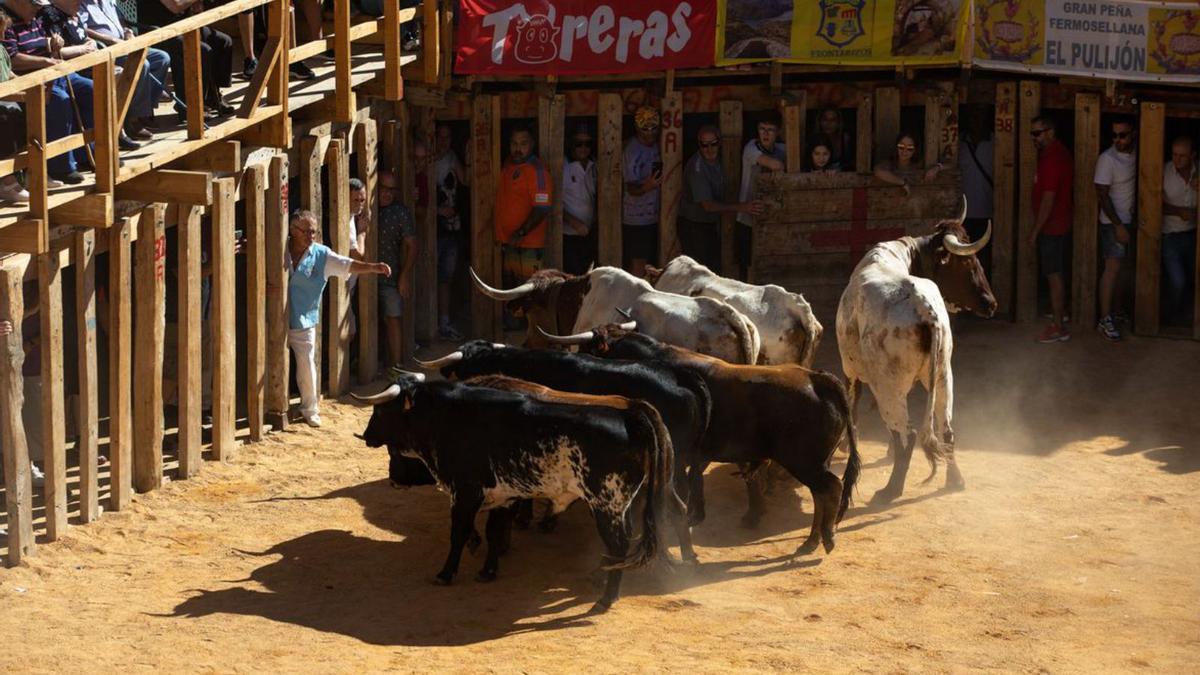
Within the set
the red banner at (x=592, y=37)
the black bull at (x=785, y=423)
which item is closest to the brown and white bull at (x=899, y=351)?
the black bull at (x=785, y=423)

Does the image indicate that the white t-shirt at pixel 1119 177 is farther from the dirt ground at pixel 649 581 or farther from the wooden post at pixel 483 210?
the wooden post at pixel 483 210

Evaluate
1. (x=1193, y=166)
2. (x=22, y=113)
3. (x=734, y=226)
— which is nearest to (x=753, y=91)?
(x=734, y=226)

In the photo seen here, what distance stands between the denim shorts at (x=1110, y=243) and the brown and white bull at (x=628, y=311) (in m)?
5.83

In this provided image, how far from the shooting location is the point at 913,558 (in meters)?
12.5

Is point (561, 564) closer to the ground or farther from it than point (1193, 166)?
closer to the ground

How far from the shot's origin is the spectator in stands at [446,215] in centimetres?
1836

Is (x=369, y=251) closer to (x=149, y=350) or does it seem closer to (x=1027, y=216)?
(x=149, y=350)

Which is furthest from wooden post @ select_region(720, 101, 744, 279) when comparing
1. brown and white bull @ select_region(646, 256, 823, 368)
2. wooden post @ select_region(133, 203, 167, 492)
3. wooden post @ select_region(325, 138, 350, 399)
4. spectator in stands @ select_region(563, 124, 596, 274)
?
wooden post @ select_region(133, 203, 167, 492)

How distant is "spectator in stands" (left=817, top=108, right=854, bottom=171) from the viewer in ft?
60.7

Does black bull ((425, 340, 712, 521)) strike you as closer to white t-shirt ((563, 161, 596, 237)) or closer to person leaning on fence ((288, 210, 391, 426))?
person leaning on fence ((288, 210, 391, 426))

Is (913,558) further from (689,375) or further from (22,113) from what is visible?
(22,113)

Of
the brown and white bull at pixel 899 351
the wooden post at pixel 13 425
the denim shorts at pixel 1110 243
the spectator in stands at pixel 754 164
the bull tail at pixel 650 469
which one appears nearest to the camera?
the bull tail at pixel 650 469

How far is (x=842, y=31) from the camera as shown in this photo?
1802cm

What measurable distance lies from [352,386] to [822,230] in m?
5.10
